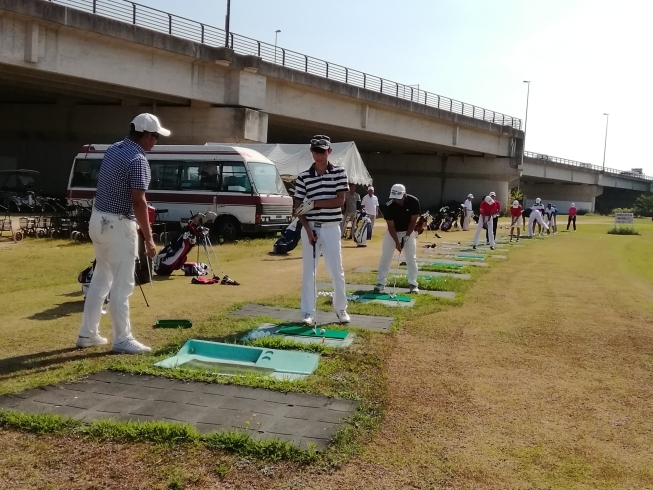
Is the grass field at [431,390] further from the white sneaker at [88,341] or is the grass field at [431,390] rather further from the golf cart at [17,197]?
the golf cart at [17,197]

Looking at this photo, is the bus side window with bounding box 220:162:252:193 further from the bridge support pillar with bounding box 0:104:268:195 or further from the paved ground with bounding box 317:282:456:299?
the paved ground with bounding box 317:282:456:299

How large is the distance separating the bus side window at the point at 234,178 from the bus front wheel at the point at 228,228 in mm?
884

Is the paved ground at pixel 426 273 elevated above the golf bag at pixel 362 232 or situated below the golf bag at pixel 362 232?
below

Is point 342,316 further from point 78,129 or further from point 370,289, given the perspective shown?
point 78,129

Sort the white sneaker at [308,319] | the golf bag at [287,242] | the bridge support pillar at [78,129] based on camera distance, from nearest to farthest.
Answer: the white sneaker at [308,319] < the golf bag at [287,242] < the bridge support pillar at [78,129]

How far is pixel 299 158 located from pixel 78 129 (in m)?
13.0

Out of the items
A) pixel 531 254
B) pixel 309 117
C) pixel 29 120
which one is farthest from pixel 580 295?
pixel 29 120

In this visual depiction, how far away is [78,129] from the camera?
100ft

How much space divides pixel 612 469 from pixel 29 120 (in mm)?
33596

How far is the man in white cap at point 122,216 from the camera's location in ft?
18.7

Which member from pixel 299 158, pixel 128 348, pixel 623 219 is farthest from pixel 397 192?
pixel 623 219

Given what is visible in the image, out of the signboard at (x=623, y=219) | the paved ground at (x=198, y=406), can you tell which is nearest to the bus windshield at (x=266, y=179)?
the paved ground at (x=198, y=406)

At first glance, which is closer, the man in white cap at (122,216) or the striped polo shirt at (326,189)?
the man in white cap at (122,216)

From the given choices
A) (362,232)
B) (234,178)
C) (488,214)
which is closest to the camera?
(234,178)
